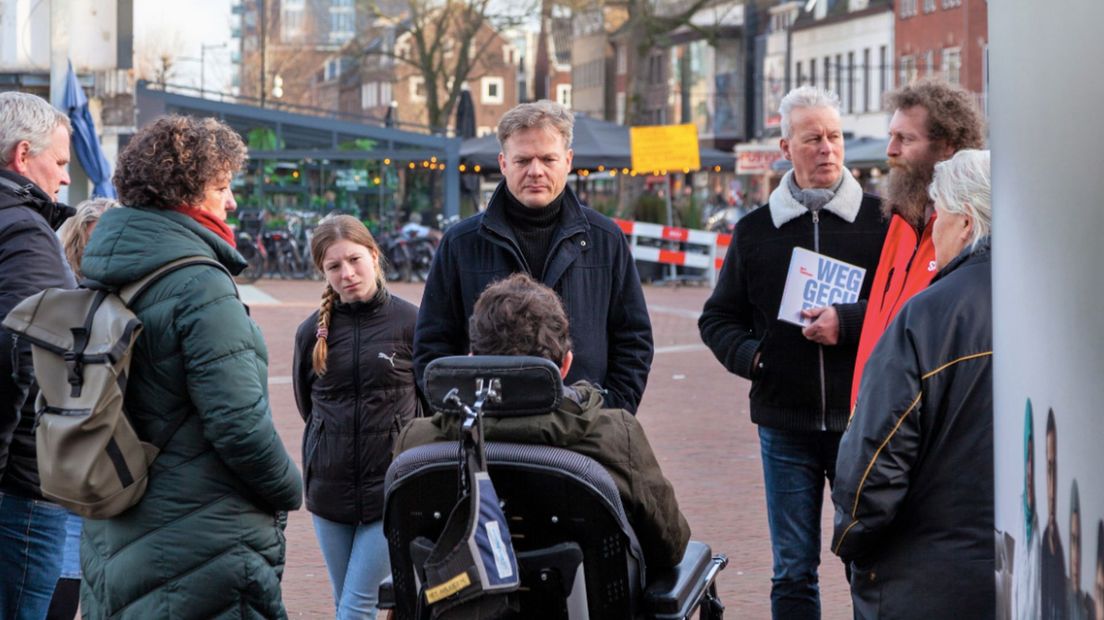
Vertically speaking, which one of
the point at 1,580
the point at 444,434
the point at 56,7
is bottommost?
the point at 1,580

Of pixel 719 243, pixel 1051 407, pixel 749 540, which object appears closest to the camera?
pixel 1051 407

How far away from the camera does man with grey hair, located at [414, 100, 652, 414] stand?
4.33 m

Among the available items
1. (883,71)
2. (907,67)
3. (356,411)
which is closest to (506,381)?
(356,411)

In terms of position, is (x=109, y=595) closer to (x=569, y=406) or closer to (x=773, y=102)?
(x=569, y=406)

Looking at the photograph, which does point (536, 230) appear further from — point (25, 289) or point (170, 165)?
point (25, 289)

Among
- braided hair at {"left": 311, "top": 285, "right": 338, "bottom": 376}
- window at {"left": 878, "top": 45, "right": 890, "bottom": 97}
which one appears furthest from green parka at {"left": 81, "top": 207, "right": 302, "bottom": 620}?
window at {"left": 878, "top": 45, "right": 890, "bottom": 97}

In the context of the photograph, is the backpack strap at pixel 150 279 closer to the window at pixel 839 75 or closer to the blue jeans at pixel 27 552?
the blue jeans at pixel 27 552

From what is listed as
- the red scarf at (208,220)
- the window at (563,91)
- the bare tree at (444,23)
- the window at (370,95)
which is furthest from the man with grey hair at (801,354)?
the window at (370,95)

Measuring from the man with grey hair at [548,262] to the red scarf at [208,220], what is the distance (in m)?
0.95

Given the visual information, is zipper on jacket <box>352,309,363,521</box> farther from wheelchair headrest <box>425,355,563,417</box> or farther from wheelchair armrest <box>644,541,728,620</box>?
wheelchair headrest <box>425,355,563,417</box>

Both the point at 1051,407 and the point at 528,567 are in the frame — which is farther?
the point at 528,567

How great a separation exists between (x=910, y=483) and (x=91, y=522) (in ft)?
6.04

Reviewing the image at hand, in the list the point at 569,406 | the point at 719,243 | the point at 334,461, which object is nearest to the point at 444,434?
the point at 569,406

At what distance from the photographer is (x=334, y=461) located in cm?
477
